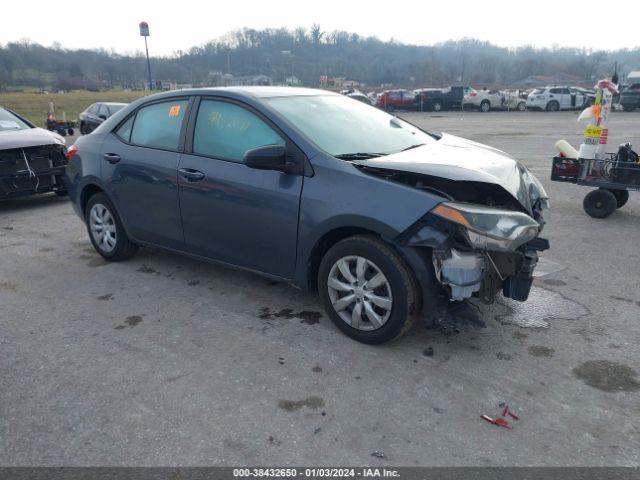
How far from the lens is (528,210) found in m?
3.65

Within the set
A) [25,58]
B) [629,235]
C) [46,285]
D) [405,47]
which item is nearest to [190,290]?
[46,285]

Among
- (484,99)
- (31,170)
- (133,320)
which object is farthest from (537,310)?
(484,99)

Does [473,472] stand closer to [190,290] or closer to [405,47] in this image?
[190,290]

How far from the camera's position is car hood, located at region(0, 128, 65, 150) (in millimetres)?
7600

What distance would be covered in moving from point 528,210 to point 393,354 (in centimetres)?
136

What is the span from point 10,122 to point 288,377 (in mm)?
7824

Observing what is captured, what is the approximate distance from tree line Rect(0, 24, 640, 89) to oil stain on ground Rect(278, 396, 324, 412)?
219ft

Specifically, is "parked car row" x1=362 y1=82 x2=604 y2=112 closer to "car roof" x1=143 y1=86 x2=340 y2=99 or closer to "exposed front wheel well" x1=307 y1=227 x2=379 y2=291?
"car roof" x1=143 y1=86 x2=340 y2=99

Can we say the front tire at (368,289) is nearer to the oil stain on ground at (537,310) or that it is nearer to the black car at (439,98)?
the oil stain on ground at (537,310)

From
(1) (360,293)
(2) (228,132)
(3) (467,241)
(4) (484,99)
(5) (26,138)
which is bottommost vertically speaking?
(1) (360,293)

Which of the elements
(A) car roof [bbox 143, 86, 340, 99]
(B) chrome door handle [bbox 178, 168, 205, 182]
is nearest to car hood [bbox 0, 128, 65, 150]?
(A) car roof [bbox 143, 86, 340, 99]

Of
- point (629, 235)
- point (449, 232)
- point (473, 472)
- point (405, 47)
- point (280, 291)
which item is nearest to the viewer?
point (473, 472)

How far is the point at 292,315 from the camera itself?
4.09 m

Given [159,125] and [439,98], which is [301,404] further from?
[439,98]
